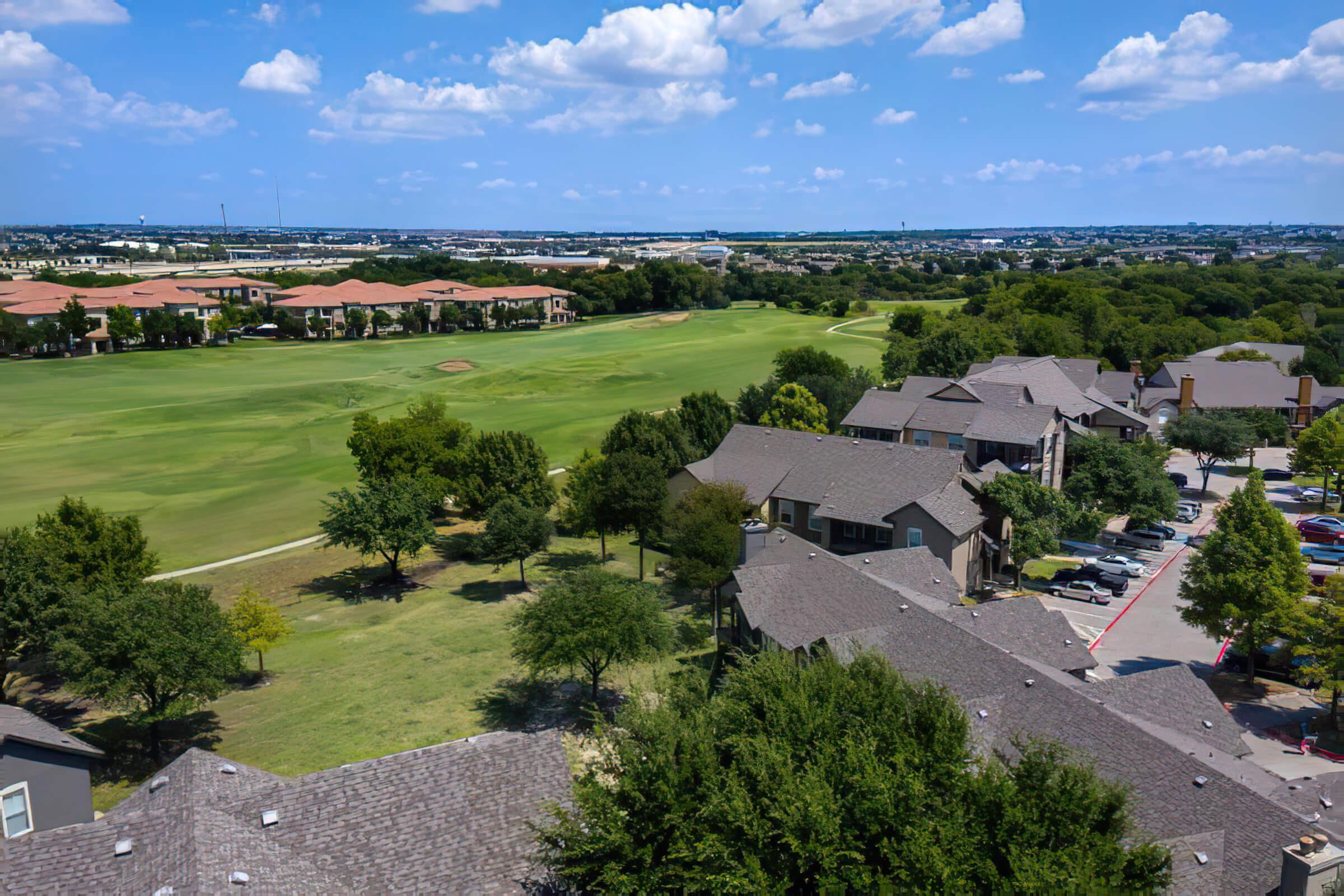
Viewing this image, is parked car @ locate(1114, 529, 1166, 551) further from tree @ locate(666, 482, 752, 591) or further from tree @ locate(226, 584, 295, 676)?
tree @ locate(226, 584, 295, 676)

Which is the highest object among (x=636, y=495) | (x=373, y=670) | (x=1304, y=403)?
(x=636, y=495)

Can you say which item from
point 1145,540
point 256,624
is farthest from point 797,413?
point 256,624

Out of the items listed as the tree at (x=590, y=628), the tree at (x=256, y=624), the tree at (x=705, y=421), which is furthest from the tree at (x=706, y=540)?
the tree at (x=705, y=421)

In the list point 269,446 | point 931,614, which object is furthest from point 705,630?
point 269,446

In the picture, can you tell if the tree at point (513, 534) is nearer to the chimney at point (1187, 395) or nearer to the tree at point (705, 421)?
the tree at point (705, 421)

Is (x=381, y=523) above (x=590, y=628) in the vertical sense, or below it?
below

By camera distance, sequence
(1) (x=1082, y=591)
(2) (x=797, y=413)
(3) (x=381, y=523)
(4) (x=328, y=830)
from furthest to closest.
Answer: (2) (x=797, y=413) < (3) (x=381, y=523) < (1) (x=1082, y=591) < (4) (x=328, y=830)

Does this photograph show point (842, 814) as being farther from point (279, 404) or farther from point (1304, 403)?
point (279, 404)
